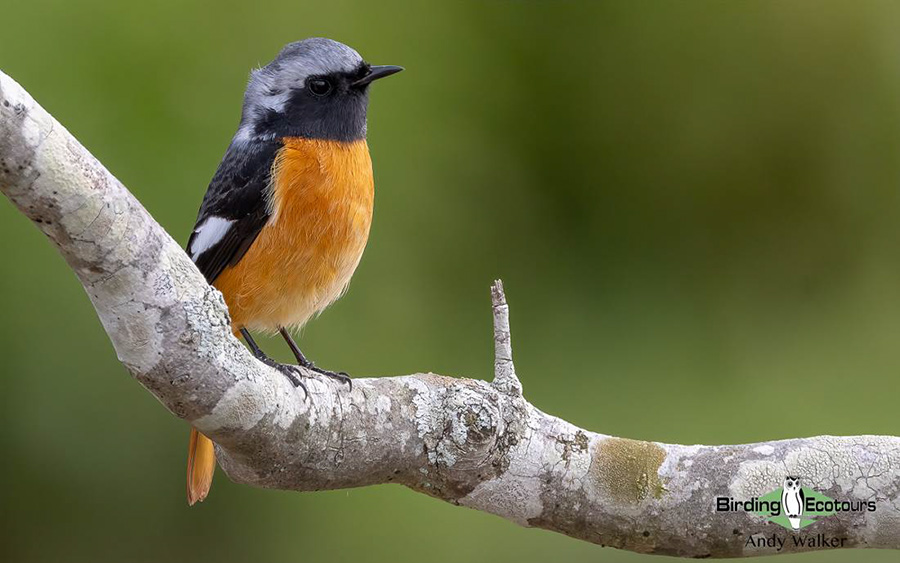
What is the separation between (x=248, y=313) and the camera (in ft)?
10.6

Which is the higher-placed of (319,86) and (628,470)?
(319,86)

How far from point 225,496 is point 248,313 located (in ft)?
3.41

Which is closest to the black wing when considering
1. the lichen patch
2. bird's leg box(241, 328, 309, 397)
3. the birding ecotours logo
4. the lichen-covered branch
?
bird's leg box(241, 328, 309, 397)

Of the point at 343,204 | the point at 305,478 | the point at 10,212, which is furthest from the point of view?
the point at 10,212

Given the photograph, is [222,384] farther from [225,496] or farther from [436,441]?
[225,496]

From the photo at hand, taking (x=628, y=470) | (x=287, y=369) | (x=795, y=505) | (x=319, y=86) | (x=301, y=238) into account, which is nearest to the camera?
(x=795, y=505)

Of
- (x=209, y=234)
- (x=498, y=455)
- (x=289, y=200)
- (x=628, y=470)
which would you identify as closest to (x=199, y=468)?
(x=209, y=234)

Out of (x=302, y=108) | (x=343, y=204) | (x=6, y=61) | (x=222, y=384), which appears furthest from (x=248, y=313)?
(x=6, y=61)

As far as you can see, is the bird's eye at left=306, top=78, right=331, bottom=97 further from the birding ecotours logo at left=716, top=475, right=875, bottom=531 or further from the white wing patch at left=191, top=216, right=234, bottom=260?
the birding ecotours logo at left=716, top=475, right=875, bottom=531

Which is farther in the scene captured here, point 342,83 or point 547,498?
point 342,83

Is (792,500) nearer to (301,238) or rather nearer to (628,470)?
(628,470)

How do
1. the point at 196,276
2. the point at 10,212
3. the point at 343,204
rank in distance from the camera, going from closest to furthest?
the point at 196,276, the point at 343,204, the point at 10,212

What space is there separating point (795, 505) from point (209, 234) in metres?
1.80

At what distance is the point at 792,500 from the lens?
8.04ft
